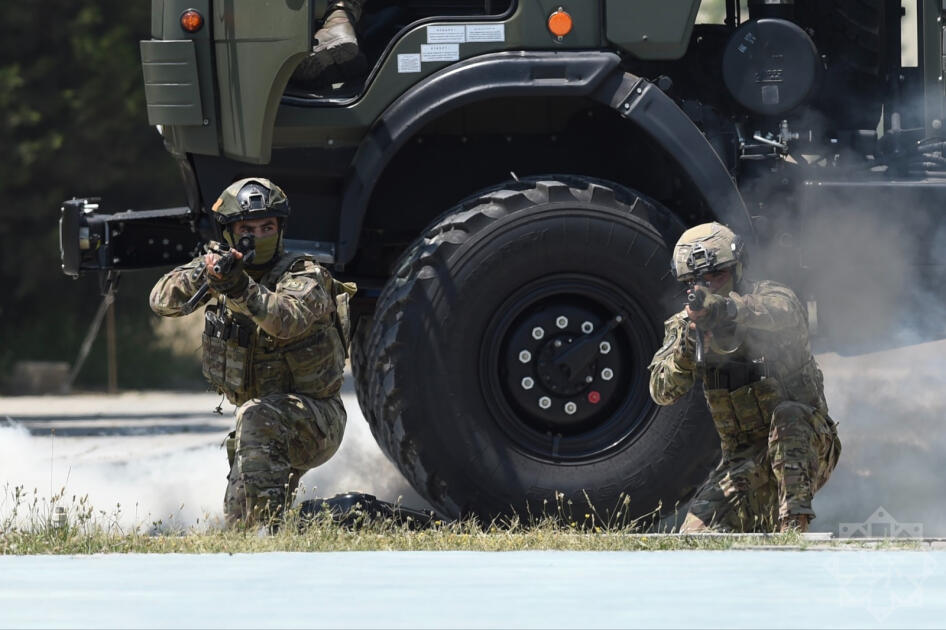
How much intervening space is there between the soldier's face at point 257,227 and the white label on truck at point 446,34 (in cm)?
99

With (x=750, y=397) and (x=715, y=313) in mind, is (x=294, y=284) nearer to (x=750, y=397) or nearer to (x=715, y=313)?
(x=715, y=313)

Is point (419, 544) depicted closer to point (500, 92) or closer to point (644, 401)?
point (644, 401)

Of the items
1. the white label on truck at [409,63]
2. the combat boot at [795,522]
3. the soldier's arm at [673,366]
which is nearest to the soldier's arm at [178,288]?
the white label on truck at [409,63]

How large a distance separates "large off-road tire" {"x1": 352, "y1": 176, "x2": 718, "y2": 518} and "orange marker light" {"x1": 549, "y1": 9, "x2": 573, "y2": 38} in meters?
0.62

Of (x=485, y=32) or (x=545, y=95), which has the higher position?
(x=485, y=32)

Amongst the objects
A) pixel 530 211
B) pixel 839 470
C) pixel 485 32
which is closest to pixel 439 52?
pixel 485 32

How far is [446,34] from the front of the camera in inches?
299

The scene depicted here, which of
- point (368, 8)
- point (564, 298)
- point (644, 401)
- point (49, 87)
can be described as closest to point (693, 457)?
point (644, 401)

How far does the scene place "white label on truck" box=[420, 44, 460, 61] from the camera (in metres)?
7.57

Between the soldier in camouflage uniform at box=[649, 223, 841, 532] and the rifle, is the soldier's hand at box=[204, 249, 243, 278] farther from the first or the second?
the soldier in camouflage uniform at box=[649, 223, 841, 532]

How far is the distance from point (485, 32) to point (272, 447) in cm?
191

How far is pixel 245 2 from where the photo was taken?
7.51 metres

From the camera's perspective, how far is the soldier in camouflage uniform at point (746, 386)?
711cm

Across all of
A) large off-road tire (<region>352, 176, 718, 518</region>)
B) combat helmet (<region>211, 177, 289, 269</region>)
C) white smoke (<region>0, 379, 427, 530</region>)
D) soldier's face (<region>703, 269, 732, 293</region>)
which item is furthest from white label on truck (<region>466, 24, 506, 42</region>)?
white smoke (<region>0, 379, 427, 530</region>)
